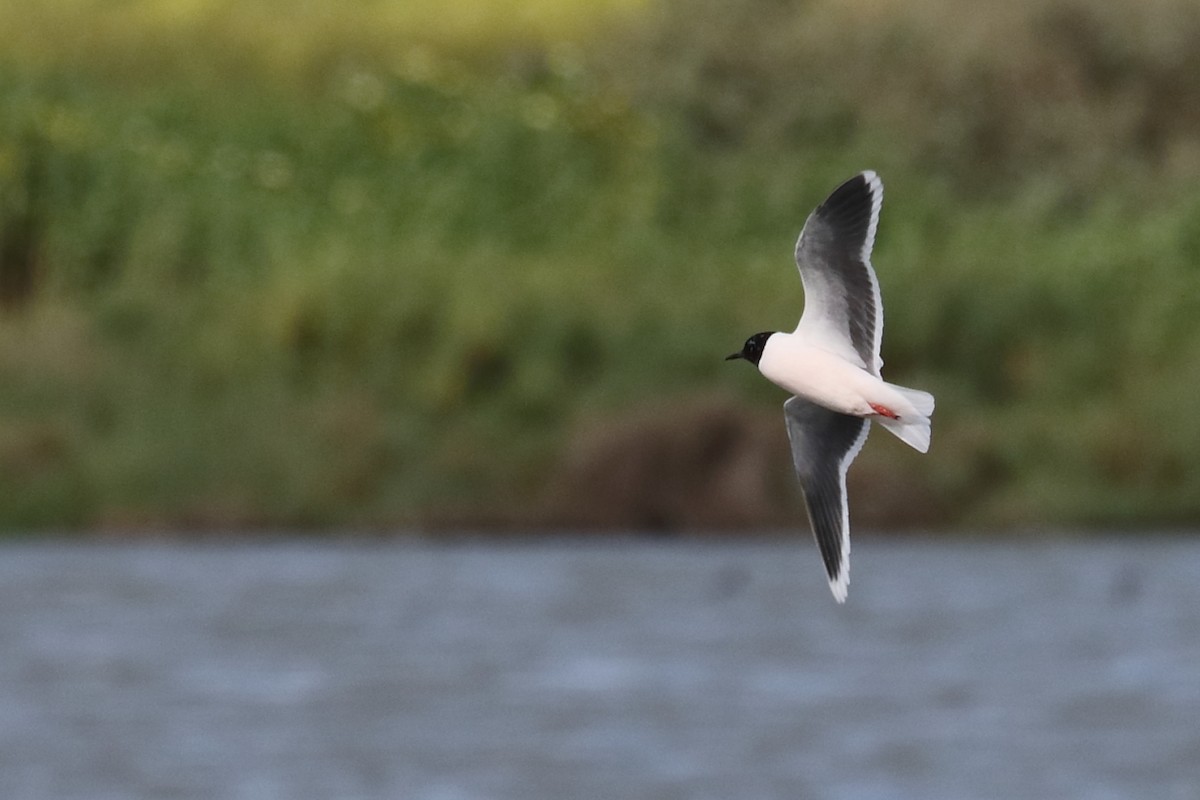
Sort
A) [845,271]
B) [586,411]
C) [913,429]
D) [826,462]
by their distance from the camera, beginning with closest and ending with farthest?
[913,429] < [845,271] < [826,462] < [586,411]

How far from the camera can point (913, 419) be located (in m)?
8.52

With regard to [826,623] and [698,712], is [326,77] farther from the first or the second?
[698,712]

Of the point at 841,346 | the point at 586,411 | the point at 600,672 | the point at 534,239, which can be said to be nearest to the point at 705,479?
the point at 586,411

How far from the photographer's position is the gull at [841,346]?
846 cm

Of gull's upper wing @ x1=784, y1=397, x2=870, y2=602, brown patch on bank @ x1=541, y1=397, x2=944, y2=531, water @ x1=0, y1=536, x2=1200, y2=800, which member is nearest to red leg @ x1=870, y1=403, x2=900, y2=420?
gull's upper wing @ x1=784, y1=397, x2=870, y2=602

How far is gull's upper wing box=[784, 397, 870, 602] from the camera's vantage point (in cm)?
934

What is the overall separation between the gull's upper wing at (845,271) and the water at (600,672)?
359 inches

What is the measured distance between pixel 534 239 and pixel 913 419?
28886mm

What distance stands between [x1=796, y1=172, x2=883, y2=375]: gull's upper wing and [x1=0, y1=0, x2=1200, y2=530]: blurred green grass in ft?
61.6

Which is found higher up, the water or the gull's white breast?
the water

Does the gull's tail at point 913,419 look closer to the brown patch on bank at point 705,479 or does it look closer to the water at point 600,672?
the water at point 600,672

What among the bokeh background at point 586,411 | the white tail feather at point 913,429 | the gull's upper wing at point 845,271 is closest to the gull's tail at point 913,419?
the white tail feather at point 913,429

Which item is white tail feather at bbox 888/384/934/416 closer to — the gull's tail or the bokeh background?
the gull's tail

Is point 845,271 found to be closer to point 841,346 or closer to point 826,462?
point 841,346
